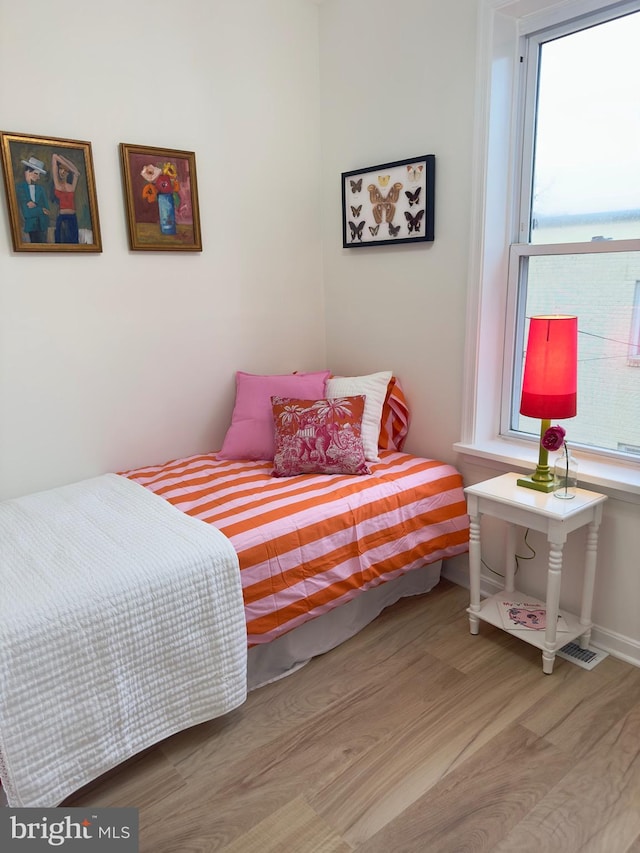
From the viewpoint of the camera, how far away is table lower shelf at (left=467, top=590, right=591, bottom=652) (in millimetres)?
2074

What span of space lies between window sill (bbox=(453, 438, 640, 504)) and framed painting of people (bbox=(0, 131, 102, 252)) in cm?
178

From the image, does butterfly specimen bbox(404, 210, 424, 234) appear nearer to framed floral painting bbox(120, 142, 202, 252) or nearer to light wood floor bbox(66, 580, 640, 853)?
framed floral painting bbox(120, 142, 202, 252)

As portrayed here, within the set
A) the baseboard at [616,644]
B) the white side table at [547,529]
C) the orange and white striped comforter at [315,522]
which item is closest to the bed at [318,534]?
the orange and white striped comforter at [315,522]

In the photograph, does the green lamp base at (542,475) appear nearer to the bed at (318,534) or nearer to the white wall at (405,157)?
the bed at (318,534)

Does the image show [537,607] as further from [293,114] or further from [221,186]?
[293,114]

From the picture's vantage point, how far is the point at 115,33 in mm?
2307

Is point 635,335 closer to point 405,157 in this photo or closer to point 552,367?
point 552,367

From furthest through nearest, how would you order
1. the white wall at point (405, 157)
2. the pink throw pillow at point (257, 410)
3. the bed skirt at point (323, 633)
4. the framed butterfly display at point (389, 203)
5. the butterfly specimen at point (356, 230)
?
the butterfly specimen at point (356, 230) < the pink throw pillow at point (257, 410) < the framed butterfly display at point (389, 203) < the white wall at point (405, 157) < the bed skirt at point (323, 633)

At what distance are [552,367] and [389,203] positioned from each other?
46.0 inches

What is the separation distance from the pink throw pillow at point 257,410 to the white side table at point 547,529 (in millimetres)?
919

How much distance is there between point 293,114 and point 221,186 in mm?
563

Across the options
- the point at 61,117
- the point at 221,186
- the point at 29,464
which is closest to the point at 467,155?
the point at 221,186

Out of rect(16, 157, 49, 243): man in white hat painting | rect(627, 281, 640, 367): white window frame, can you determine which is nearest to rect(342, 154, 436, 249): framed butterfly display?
rect(627, 281, 640, 367): white window frame

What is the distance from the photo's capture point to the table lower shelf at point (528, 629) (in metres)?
2.07
